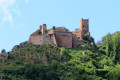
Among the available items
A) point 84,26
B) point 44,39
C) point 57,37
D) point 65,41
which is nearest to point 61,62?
point 65,41

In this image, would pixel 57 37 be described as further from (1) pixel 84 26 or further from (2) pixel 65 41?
(1) pixel 84 26

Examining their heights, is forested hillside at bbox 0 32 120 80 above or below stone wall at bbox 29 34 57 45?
below

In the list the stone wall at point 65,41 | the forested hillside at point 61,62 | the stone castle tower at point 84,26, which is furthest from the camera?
the stone castle tower at point 84,26

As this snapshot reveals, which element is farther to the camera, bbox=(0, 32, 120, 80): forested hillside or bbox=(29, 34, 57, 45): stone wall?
bbox=(29, 34, 57, 45): stone wall

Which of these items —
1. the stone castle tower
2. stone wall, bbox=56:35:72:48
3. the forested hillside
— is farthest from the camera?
the stone castle tower

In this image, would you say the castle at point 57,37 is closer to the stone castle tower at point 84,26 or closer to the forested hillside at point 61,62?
the forested hillside at point 61,62

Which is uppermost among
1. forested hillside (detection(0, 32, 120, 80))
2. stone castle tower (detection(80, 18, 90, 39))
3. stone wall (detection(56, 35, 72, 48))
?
stone castle tower (detection(80, 18, 90, 39))

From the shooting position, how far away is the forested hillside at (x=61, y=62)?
197ft

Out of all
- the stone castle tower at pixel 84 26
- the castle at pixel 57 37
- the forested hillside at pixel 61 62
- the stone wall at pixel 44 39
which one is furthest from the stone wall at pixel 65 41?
the stone castle tower at pixel 84 26

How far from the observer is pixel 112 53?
6944cm

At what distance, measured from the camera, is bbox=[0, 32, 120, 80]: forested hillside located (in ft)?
197

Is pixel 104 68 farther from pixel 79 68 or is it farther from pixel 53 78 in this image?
pixel 53 78

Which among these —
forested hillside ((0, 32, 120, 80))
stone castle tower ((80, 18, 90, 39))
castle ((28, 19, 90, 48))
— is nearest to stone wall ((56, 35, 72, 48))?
castle ((28, 19, 90, 48))

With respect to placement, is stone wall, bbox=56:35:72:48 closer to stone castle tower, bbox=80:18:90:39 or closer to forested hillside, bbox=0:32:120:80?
forested hillside, bbox=0:32:120:80
